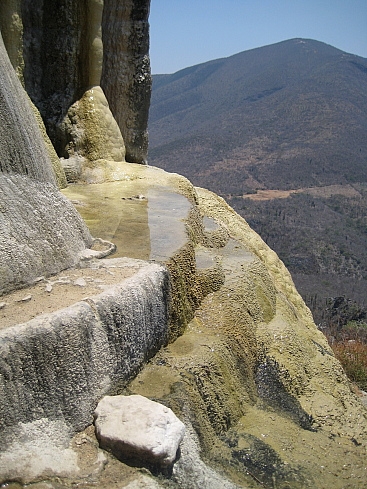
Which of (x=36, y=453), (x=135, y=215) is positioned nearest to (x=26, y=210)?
(x=36, y=453)

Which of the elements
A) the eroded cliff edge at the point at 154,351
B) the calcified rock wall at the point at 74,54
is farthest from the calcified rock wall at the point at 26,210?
the calcified rock wall at the point at 74,54

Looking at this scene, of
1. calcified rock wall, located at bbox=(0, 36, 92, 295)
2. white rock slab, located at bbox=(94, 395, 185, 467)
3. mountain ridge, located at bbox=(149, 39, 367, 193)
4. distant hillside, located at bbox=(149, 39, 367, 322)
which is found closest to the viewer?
white rock slab, located at bbox=(94, 395, 185, 467)

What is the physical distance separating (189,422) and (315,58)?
135247 mm

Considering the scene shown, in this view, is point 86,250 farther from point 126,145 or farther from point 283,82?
point 283,82

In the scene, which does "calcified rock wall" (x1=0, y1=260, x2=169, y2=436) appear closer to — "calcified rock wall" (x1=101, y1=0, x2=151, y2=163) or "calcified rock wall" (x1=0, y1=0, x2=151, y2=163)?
"calcified rock wall" (x1=0, y1=0, x2=151, y2=163)

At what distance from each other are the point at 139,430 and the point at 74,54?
5924mm

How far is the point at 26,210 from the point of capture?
4289 millimetres

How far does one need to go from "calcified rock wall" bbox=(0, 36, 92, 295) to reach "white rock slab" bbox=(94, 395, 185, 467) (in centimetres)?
93

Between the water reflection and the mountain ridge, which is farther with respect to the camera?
the mountain ridge

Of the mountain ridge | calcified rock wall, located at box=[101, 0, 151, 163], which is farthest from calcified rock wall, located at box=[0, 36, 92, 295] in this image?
the mountain ridge

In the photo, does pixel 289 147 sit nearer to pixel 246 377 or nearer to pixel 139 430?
pixel 246 377

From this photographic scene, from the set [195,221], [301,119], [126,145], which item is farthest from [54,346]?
[301,119]

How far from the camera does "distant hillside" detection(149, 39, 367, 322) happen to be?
130ft


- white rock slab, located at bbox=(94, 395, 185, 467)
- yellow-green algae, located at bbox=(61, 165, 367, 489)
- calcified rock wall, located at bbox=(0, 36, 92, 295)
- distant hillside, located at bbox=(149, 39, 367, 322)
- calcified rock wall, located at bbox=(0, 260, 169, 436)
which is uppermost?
calcified rock wall, located at bbox=(0, 36, 92, 295)
